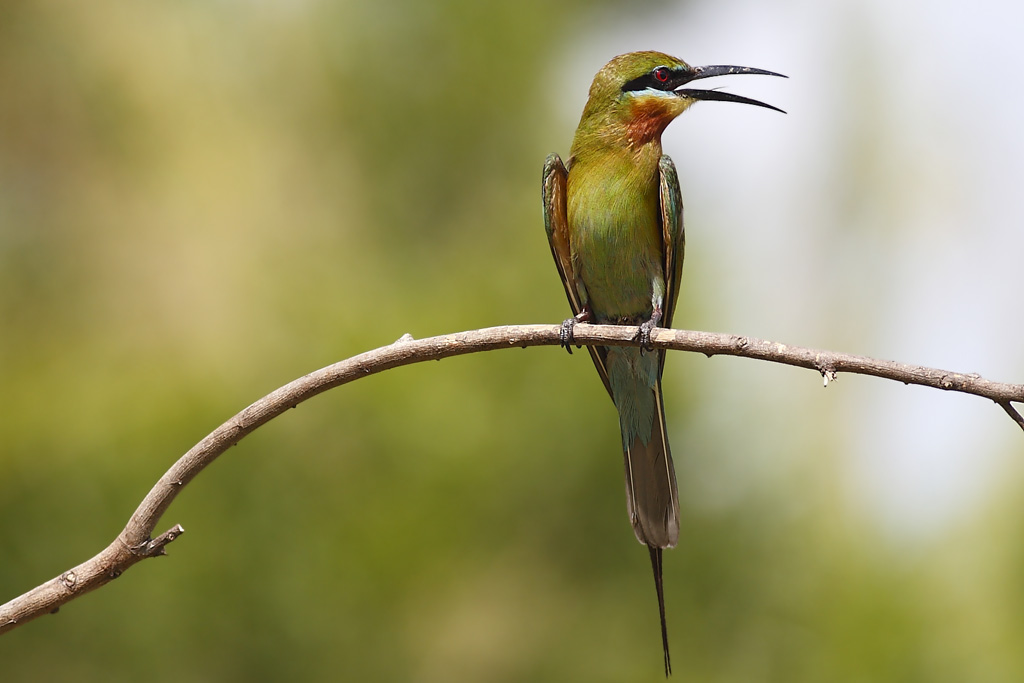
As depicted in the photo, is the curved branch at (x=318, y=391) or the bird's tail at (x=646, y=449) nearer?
the curved branch at (x=318, y=391)

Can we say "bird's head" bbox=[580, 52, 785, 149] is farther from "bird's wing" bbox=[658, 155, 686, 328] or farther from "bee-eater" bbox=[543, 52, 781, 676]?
"bird's wing" bbox=[658, 155, 686, 328]

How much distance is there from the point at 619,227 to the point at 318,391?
1339 millimetres

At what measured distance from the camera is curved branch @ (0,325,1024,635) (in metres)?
1.36

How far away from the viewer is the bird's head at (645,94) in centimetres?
270

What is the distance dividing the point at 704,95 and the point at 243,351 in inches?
303

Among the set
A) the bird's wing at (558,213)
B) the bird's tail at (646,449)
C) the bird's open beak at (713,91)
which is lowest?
the bird's tail at (646,449)

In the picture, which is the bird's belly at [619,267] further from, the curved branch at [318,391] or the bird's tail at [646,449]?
the curved branch at [318,391]

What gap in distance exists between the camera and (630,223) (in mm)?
2604

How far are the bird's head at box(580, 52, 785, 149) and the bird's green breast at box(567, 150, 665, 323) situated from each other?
0.40 feet

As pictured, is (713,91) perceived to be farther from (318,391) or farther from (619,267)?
(318,391)

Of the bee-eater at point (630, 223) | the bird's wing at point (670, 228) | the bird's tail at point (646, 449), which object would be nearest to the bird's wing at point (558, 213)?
the bee-eater at point (630, 223)

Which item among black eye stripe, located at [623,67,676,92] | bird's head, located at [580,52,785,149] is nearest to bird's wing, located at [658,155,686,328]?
bird's head, located at [580,52,785,149]

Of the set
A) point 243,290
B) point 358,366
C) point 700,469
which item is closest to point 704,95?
point 358,366

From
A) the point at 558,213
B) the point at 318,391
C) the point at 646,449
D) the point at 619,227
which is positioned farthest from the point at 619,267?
the point at 318,391
